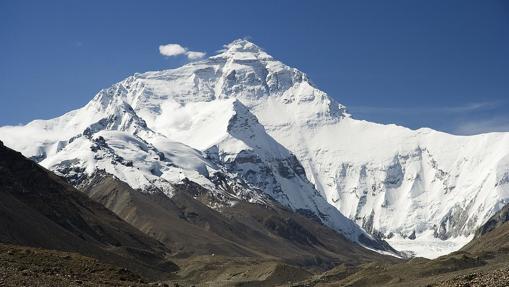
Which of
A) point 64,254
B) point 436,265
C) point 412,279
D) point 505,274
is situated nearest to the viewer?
point 505,274

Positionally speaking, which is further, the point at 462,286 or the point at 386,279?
the point at 386,279

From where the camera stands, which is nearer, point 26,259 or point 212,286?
point 26,259

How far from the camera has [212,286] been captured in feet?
638

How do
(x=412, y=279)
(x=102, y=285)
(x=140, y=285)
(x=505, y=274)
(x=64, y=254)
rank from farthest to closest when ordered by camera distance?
(x=412, y=279) → (x=64, y=254) → (x=140, y=285) → (x=102, y=285) → (x=505, y=274)

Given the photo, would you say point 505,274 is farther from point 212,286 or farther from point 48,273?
point 212,286

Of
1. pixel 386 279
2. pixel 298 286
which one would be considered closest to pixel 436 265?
pixel 386 279

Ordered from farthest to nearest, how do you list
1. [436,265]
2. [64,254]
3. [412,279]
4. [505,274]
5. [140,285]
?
[436,265]
[412,279]
[64,254]
[140,285]
[505,274]

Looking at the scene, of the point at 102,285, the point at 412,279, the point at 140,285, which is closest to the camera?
the point at 102,285

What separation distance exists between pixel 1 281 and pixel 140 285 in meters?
22.8

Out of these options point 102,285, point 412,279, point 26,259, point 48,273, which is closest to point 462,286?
point 102,285

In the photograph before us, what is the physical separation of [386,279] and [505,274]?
11136 cm

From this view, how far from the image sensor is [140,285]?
97.5 metres

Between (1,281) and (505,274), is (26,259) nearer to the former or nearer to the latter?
(1,281)

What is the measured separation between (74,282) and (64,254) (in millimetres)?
23235
